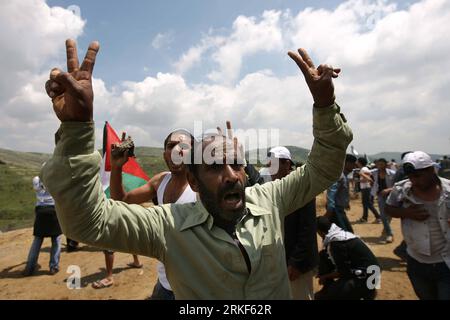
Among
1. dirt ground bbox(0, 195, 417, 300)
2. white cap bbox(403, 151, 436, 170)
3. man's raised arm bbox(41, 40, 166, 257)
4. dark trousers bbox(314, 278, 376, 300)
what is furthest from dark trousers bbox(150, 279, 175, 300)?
dirt ground bbox(0, 195, 417, 300)

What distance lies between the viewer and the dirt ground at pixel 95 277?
18.8 feet

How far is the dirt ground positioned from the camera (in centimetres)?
574

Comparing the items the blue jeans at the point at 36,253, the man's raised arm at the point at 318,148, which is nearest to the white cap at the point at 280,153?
the man's raised arm at the point at 318,148

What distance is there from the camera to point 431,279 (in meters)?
3.21

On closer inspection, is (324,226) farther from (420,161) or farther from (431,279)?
(420,161)

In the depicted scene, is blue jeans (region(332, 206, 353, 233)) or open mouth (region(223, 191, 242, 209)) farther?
blue jeans (region(332, 206, 353, 233))

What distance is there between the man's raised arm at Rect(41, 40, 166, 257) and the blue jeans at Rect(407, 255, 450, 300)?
126 inches

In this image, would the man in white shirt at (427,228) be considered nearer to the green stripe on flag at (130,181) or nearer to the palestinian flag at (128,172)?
the palestinian flag at (128,172)

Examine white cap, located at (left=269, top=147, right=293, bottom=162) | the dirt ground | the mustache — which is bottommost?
the dirt ground


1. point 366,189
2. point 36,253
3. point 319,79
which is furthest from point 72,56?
point 366,189

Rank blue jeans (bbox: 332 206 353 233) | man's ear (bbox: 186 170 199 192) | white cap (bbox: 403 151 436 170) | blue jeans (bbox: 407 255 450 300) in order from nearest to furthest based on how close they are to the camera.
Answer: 1. man's ear (bbox: 186 170 199 192)
2. blue jeans (bbox: 407 255 450 300)
3. white cap (bbox: 403 151 436 170)
4. blue jeans (bbox: 332 206 353 233)

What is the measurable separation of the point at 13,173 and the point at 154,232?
63.8 metres

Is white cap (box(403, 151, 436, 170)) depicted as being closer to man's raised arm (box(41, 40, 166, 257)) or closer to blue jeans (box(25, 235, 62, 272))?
man's raised arm (box(41, 40, 166, 257))
